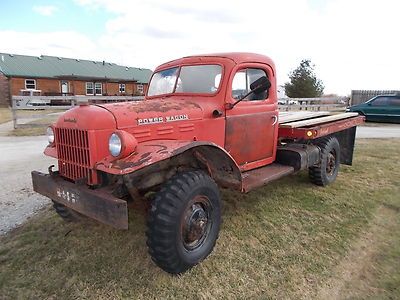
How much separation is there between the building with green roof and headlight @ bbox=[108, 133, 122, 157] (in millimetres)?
27960

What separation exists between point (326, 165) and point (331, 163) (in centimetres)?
31

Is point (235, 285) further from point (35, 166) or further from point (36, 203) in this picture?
point (35, 166)

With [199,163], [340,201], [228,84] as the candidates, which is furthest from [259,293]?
[340,201]

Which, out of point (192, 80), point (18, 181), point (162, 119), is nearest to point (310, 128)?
point (192, 80)

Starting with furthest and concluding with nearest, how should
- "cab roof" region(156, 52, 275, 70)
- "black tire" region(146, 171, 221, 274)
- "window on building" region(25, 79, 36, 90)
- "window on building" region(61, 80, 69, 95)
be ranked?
"window on building" region(61, 80, 69, 95) → "window on building" region(25, 79, 36, 90) → "cab roof" region(156, 52, 275, 70) → "black tire" region(146, 171, 221, 274)

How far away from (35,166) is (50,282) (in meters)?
4.65

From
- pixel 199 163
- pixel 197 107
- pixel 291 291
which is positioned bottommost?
pixel 291 291

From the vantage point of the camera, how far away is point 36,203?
16.2 feet

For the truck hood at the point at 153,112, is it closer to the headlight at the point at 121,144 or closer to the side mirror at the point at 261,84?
the headlight at the point at 121,144

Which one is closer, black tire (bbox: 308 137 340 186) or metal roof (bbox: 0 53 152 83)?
black tire (bbox: 308 137 340 186)

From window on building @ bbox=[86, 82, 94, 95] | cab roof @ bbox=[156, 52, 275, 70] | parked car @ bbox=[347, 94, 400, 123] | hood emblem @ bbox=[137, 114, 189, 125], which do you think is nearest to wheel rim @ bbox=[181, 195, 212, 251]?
hood emblem @ bbox=[137, 114, 189, 125]

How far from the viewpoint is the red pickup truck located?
2928 mm

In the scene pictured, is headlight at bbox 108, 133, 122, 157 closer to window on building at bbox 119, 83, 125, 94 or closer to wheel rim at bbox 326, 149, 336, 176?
wheel rim at bbox 326, 149, 336, 176

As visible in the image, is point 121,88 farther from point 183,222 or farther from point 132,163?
point 132,163
